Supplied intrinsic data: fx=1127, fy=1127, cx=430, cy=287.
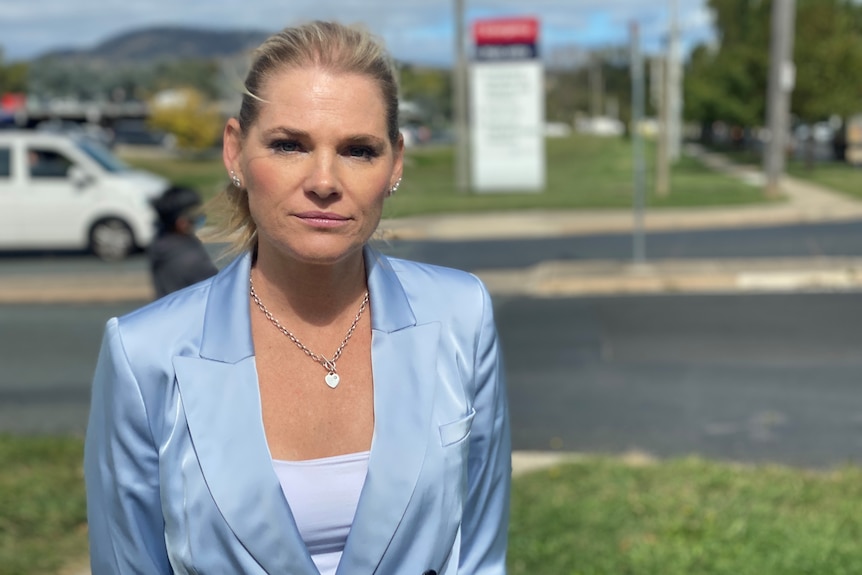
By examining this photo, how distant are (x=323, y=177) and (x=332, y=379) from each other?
1.22ft

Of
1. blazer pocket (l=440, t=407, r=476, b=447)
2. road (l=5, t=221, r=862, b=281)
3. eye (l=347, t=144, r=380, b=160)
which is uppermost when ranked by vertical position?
eye (l=347, t=144, r=380, b=160)

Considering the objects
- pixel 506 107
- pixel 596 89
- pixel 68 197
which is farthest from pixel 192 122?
pixel 596 89

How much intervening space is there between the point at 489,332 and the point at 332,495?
0.43 metres

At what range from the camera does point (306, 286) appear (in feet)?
6.82

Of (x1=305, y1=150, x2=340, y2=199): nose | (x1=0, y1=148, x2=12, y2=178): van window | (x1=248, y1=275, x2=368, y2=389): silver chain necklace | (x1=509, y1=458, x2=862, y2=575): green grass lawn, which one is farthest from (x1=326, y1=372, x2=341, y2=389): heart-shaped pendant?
(x1=0, y1=148, x2=12, y2=178): van window

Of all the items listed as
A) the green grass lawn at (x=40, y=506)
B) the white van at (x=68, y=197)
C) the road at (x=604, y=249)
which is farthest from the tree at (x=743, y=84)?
the green grass lawn at (x=40, y=506)

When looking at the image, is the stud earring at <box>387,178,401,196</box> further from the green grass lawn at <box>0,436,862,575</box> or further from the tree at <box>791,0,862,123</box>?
the tree at <box>791,0,862,123</box>

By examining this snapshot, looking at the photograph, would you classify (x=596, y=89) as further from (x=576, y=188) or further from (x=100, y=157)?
(x=100, y=157)

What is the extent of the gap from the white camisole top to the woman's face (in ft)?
1.18

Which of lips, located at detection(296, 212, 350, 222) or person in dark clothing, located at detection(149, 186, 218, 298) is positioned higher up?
lips, located at detection(296, 212, 350, 222)

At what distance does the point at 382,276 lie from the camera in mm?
2150

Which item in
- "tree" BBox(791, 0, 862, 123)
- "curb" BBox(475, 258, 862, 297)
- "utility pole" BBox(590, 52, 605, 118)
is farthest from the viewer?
"utility pole" BBox(590, 52, 605, 118)

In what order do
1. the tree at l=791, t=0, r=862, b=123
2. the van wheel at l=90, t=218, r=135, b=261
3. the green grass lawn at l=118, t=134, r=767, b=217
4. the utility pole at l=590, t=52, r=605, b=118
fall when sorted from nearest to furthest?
1. the van wheel at l=90, t=218, r=135, b=261
2. the green grass lawn at l=118, t=134, r=767, b=217
3. the tree at l=791, t=0, r=862, b=123
4. the utility pole at l=590, t=52, r=605, b=118

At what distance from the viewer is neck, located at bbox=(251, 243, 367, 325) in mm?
2072
